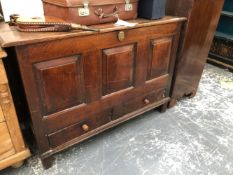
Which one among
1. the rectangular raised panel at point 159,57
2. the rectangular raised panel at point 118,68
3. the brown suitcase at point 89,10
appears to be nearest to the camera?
the brown suitcase at point 89,10

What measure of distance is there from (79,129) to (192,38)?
104cm

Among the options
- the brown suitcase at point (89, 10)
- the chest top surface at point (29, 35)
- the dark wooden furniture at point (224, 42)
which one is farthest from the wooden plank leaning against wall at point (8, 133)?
Result: the dark wooden furniture at point (224, 42)

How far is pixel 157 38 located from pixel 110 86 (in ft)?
1.43

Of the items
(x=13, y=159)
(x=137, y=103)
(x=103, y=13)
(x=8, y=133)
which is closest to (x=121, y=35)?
(x=103, y=13)

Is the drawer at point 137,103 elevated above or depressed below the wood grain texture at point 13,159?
above

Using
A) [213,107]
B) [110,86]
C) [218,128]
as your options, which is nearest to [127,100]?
[110,86]

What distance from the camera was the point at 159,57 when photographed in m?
1.41

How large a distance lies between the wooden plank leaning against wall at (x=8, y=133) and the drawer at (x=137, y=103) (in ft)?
1.95

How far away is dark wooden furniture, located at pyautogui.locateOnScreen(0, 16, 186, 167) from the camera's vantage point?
92 centimetres

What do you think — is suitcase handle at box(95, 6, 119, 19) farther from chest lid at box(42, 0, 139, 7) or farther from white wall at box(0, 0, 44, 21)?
white wall at box(0, 0, 44, 21)

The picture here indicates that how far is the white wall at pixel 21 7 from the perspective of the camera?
123cm

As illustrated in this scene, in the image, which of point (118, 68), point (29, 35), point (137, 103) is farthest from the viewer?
point (137, 103)

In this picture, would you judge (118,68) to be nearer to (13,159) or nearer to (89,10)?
(89,10)

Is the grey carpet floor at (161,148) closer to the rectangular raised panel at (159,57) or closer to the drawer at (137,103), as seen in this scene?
the drawer at (137,103)
